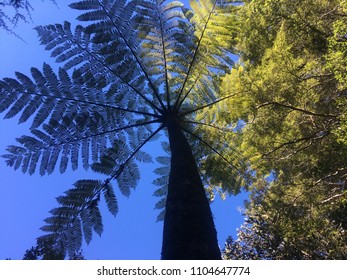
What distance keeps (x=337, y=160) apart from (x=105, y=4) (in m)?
4.56

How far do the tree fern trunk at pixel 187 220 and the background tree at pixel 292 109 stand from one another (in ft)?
7.37

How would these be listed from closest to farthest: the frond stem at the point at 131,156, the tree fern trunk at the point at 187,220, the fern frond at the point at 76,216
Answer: the tree fern trunk at the point at 187,220 < the fern frond at the point at 76,216 < the frond stem at the point at 131,156

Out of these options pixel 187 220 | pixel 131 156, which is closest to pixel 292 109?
pixel 131 156

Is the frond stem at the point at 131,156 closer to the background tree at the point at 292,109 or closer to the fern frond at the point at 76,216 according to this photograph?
the fern frond at the point at 76,216

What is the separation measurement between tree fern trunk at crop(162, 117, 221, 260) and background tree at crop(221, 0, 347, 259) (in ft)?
7.37

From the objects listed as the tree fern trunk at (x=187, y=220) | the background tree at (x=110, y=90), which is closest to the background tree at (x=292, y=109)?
the background tree at (x=110, y=90)

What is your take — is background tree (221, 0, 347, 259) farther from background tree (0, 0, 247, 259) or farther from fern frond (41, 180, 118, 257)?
fern frond (41, 180, 118, 257)

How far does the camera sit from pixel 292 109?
4.75 meters

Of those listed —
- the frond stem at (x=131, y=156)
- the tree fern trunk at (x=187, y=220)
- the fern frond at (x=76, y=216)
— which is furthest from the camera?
the frond stem at (x=131, y=156)

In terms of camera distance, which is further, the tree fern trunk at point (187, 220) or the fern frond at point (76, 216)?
the fern frond at point (76, 216)

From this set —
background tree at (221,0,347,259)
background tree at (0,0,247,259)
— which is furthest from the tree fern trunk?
background tree at (221,0,347,259)

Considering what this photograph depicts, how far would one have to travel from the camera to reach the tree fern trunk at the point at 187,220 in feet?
7.03

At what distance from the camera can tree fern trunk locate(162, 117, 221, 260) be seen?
7.03 feet
